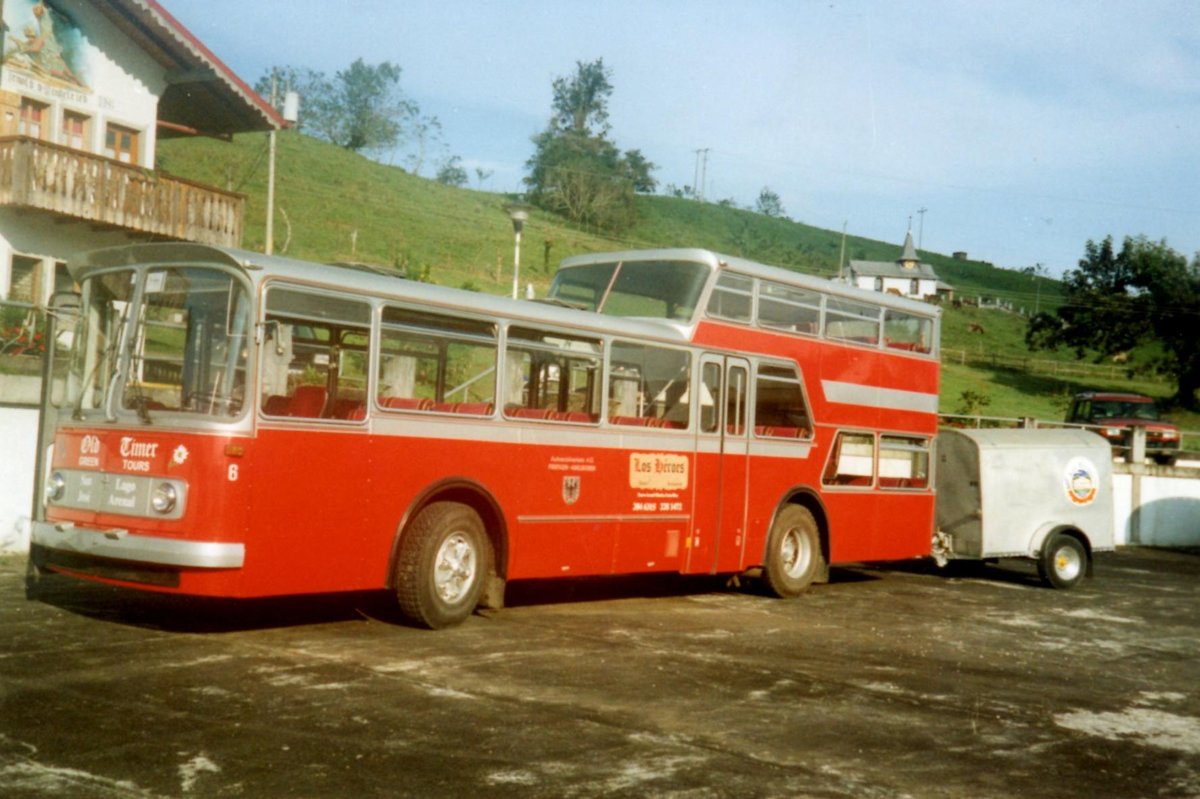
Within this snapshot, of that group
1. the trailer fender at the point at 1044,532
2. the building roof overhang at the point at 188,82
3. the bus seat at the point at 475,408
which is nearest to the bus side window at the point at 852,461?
the trailer fender at the point at 1044,532

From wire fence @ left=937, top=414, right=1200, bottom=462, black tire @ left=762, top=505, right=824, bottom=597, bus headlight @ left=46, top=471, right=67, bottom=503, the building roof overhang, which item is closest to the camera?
bus headlight @ left=46, top=471, right=67, bottom=503

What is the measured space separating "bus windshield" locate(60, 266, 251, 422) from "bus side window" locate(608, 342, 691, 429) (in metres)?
4.19

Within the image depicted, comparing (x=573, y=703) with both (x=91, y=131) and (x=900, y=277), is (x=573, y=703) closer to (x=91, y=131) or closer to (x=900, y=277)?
(x=91, y=131)

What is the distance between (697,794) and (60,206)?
20.7 m

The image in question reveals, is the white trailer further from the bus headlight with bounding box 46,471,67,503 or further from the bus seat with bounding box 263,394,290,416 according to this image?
the bus headlight with bounding box 46,471,67,503

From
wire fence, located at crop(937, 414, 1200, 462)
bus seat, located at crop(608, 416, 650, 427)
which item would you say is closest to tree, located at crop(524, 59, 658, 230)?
wire fence, located at crop(937, 414, 1200, 462)

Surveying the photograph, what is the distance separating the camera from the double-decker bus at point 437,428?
28.5 feet

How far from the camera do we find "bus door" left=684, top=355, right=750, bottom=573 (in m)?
13.0

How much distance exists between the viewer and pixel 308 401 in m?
9.12

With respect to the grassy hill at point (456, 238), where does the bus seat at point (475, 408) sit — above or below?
below

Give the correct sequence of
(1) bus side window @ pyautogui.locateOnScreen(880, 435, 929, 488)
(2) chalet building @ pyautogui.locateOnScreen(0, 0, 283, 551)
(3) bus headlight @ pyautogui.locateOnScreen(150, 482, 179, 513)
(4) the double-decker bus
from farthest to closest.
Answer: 1. (2) chalet building @ pyautogui.locateOnScreen(0, 0, 283, 551)
2. (1) bus side window @ pyautogui.locateOnScreen(880, 435, 929, 488)
3. (4) the double-decker bus
4. (3) bus headlight @ pyautogui.locateOnScreen(150, 482, 179, 513)

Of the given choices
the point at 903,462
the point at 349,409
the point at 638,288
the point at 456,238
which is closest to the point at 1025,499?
the point at 903,462

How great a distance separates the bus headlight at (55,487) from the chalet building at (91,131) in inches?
512

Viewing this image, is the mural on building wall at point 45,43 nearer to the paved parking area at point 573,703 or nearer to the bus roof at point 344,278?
the paved parking area at point 573,703
